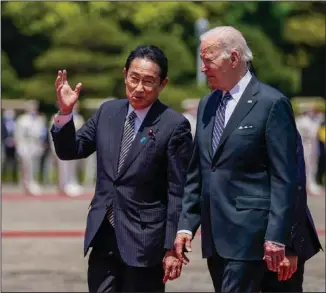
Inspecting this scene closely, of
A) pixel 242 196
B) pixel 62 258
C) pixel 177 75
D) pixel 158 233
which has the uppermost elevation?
pixel 242 196

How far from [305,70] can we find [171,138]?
4302 cm

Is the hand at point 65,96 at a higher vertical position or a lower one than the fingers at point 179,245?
higher

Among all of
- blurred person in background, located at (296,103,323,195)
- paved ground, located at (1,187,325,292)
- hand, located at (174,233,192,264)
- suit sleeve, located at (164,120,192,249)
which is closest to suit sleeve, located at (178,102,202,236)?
hand, located at (174,233,192,264)

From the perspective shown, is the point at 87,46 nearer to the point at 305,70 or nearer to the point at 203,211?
the point at 305,70

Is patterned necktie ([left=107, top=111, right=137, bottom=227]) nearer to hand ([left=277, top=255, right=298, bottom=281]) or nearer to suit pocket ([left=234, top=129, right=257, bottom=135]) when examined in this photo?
suit pocket ([left=234, top=129, right=257, bottom=135])

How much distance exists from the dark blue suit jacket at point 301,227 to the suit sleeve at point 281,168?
6 centimetres

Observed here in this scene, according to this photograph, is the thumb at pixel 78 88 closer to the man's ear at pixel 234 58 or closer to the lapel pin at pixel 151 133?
the lapel pin at pixel 151 133

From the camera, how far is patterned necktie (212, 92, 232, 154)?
5172mm

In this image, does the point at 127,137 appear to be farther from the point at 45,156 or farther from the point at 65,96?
the point at 45,156

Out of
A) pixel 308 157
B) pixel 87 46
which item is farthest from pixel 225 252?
pixel 87 46

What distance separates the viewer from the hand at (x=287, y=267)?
5043mm

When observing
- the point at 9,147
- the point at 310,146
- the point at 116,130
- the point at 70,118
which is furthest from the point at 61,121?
A: the point at 9,147

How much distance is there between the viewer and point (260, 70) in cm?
3859

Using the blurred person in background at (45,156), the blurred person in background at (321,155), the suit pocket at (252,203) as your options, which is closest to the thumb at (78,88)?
the suit pocket at (252,203)
